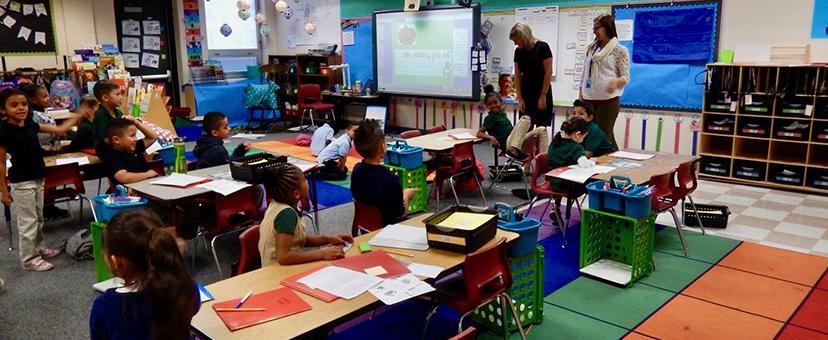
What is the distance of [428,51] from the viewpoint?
30.8 ft

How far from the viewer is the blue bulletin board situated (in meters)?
6.92

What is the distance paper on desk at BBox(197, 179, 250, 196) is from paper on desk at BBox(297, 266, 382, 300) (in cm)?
163

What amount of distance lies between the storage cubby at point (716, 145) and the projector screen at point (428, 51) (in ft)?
10.1

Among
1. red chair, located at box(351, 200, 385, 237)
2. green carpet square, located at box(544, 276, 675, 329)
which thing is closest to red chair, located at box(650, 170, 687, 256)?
green carpet square, located at box(544, 276, 675, 329)

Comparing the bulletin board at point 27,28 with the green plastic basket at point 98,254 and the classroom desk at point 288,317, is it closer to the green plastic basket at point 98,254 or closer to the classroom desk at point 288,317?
the green plastic basket at point 98,254

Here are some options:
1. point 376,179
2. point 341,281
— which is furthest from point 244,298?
point 376,179

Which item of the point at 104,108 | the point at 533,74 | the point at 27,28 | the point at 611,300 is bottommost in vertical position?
the point at 611,300

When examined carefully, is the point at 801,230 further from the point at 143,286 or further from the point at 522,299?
the point at 143,286

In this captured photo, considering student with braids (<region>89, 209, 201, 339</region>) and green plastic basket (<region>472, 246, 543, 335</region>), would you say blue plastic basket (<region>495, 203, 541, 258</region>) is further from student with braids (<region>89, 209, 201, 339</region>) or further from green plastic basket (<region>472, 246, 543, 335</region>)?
student with braids (<region>89, 209, 201, 339</region>)

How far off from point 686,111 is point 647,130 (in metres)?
0.54

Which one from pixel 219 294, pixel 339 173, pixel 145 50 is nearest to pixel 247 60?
pixel 145 50

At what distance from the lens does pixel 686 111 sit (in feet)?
23.8

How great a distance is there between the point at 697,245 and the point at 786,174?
2417mm

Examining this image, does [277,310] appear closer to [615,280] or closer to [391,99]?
[615,280]
